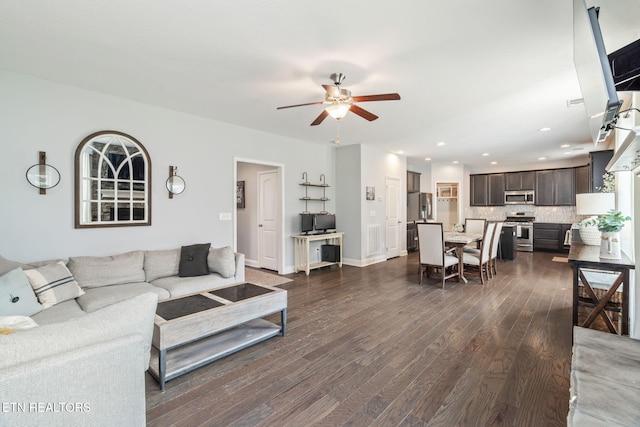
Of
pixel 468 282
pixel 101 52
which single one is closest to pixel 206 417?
pixel 101 52

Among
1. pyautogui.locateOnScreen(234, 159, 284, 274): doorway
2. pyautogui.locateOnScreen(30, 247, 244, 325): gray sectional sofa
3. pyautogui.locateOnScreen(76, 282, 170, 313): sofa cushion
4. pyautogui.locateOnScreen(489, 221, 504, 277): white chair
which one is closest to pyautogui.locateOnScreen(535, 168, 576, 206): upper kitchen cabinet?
pyautogui.locateOnScreen(489, 221, 504, 277): white chair

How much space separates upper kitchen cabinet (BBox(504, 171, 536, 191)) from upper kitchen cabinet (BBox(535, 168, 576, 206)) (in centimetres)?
14

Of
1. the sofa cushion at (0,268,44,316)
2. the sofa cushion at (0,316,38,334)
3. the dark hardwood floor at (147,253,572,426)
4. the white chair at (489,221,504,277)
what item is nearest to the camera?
the sofa cushion at (0,316,38,334)

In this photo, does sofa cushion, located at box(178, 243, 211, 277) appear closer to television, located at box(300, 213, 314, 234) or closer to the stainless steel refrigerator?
television, located at box(300, 213, 314, 234)

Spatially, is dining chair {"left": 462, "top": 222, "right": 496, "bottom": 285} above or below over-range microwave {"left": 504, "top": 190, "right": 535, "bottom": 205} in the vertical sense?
below

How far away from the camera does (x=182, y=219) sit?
4277 millimetres

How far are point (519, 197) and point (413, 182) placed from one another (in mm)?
3255

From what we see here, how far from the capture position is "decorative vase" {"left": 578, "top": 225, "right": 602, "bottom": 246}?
3463 millimetres

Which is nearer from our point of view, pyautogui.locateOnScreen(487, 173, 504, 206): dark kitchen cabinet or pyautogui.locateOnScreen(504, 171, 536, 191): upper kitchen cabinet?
pyautogui.locateOnScreen(504, 171, 536, 191): upper kitchen cabinet

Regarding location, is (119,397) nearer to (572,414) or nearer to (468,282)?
(572,414)

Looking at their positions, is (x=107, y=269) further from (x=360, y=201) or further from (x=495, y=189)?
(x=495, y=189)

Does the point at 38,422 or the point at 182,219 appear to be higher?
the point at 182,219

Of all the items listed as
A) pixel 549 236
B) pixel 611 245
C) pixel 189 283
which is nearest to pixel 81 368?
pixel 189 283

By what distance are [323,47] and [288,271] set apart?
4.19m
